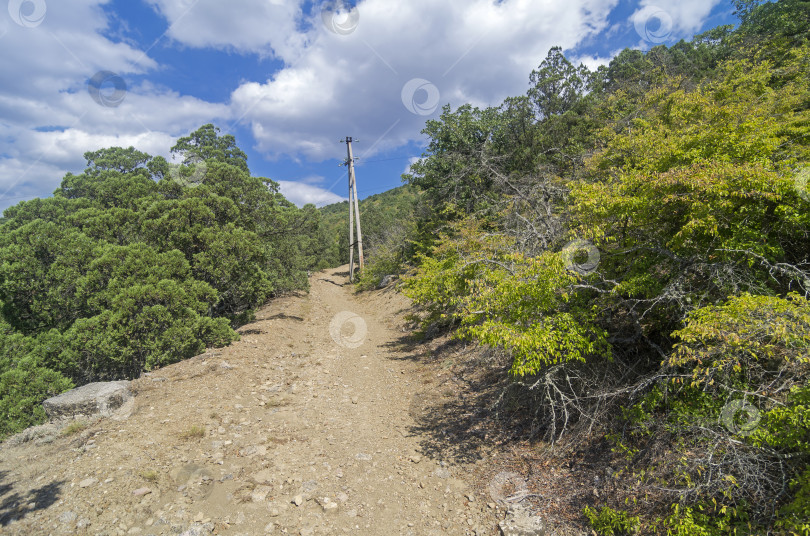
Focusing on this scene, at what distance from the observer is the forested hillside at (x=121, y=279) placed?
8156 millimetres

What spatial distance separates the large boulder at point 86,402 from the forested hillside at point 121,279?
89cm

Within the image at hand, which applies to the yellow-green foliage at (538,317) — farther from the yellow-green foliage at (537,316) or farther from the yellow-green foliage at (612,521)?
the yellow-green foliage at (612,521)

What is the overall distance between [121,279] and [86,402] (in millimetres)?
3739

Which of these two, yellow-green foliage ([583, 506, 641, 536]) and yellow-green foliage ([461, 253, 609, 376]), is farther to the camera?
yellow-green foliage ([461, 253, 609, 376])

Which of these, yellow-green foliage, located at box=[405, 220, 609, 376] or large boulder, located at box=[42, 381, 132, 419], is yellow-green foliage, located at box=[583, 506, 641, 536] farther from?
large boulder, located at box=[42, 381, 132, 419]

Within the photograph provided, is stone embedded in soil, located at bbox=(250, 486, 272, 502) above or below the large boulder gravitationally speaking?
below

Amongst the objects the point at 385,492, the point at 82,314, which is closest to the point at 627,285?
the point at 385,492

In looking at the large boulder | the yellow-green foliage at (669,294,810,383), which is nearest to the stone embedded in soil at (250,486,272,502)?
the large boulder

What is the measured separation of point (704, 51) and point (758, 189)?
36.5m

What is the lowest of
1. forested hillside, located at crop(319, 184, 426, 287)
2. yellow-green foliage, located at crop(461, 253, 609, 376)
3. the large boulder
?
the large boulder

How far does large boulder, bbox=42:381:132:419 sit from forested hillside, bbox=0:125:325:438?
2.91ft

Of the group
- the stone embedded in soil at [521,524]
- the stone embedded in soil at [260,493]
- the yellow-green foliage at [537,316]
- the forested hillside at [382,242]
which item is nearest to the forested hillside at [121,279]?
the stone embedded in soil at [260,493]

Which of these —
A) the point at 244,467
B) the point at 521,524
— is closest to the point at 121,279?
the point at 244,467

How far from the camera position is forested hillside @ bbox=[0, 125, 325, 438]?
816 centimetres
